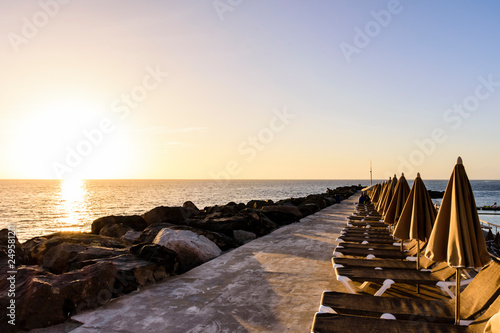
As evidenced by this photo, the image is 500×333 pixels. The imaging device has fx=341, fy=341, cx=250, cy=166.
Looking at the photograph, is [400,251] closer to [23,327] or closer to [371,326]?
[371,326]

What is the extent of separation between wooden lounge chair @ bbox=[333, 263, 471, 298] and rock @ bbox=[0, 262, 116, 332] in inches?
140

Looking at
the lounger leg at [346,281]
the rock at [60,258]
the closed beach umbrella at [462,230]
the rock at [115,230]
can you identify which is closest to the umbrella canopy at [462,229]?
the closed beach umbrella at [462,230]

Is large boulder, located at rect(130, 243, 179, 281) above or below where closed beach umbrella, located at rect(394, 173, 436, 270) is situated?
below

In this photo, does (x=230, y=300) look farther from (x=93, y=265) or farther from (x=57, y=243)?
(x=57, y=243)

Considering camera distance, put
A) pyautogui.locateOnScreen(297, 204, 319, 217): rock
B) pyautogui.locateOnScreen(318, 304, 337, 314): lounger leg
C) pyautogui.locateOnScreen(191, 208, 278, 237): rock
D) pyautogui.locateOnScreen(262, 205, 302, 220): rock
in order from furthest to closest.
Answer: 1. pyautogui.locateOnScreen(297, 204, 319, 217): rock
2. pyautogui.locateOnScreen(262, 205, 302, 220): rock
3. pyautogui.locateOnScreen(191, 208, 278, 237): rock
4. pyautogui.locateOnScreen(318, 304, 337, 314): lounger leg

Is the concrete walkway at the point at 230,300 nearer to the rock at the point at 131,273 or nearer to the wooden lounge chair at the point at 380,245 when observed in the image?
the rock at the point at 131,273

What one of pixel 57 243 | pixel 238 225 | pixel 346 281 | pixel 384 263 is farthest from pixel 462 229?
pixel 57 243

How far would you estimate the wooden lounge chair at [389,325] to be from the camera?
10.3 ft

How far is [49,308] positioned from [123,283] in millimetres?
1222

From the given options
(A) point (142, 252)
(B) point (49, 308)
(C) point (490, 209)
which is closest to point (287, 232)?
(A) point (142, 252)

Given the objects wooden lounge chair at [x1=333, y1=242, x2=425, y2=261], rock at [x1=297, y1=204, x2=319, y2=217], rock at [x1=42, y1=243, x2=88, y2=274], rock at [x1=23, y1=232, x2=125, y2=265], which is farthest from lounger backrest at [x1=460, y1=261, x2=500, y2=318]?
rock at [x1=297, y1=204, x2=319, y2=217]

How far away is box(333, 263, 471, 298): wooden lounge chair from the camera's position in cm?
454

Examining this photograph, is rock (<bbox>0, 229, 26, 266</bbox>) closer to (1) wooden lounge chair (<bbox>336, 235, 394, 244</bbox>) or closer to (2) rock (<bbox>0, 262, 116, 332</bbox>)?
(2) rock (<bbox>0, 262, 116, 332</bbox>)

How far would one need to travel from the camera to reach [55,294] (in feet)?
15.2
